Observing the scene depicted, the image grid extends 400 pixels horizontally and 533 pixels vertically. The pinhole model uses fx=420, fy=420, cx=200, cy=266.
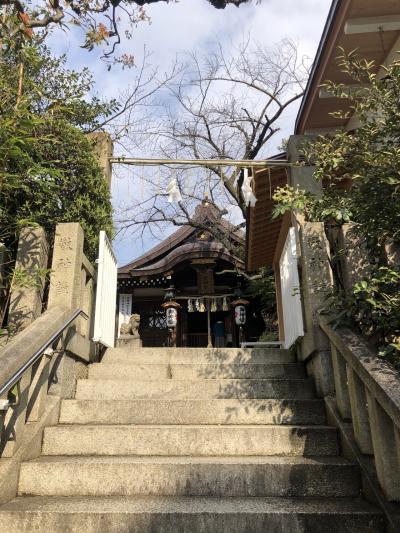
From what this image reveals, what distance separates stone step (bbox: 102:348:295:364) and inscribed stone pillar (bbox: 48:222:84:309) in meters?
0.95

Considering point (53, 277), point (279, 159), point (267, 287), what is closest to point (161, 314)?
point (267, 287)

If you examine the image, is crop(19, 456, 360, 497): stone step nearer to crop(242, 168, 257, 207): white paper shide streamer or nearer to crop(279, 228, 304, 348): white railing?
crop(279, 228, 304, 348): white railing

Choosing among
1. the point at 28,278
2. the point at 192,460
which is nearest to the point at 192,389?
the point at 192,460

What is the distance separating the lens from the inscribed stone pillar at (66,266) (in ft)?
12.6

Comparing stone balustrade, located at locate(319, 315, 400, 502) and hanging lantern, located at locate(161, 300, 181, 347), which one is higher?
hanging lantern, located at locate(161, 300, 181, 347)

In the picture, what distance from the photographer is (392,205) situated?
2.81 metres

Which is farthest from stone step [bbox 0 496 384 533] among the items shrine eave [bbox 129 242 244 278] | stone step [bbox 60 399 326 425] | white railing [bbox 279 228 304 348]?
shrine eave [bbox 129 242 244 278]

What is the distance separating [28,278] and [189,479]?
2.08 meters

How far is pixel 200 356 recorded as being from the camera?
460 centimetres

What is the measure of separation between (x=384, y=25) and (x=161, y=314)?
11.7 metres

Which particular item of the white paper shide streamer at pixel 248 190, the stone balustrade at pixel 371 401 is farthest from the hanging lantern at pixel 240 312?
the stone balustrade at pixel 371 401

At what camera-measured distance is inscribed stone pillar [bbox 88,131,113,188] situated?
5.11 meters

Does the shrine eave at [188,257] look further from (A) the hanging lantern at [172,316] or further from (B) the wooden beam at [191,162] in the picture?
(B) the wooden beam at [191,162]

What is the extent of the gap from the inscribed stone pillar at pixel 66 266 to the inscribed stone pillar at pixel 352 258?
2.43 meters
